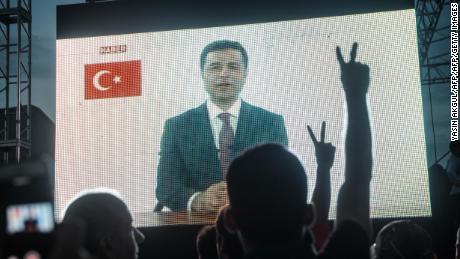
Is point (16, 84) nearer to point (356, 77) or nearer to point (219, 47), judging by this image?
point (219, 47)

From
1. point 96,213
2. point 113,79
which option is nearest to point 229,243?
point 96,213

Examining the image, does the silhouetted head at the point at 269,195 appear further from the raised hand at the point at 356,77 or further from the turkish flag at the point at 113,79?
the turkish flag at the point at 113,79

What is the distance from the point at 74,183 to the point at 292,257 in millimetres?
5159

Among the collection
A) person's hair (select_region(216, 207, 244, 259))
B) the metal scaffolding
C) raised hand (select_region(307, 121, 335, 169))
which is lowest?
person's hair (select_region(216, 207, 244, 259))

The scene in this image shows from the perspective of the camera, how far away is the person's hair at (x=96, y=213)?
1533 mm

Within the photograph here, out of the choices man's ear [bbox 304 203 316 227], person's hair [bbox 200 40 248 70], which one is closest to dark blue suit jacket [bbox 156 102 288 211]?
person's hair [bbox 200 40 248 70]

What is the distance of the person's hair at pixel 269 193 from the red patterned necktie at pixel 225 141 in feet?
14.4

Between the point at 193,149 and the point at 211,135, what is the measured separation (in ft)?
0.75

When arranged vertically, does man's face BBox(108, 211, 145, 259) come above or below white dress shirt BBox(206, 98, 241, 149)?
below

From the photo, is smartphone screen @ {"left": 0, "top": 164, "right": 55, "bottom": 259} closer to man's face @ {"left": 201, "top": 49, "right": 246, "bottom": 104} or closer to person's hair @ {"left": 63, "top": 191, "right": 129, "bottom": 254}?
person's hair @ {"left": 63, "top": 191, "right": 129, "bottom": 254}

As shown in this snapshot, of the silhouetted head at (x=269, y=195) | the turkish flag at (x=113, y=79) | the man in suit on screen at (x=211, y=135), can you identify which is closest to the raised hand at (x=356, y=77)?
the silhouetted head at (x=269, y=195)

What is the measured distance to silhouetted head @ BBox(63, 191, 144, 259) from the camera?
154 centimetres

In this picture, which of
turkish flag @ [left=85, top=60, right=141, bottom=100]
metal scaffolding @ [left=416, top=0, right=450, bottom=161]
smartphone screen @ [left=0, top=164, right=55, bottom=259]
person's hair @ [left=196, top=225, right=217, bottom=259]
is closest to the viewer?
smartphone screen @ [left=0, top=164, right=55, bottom=259]

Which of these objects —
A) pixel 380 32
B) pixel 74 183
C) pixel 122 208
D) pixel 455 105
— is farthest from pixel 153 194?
pixel 122 208
